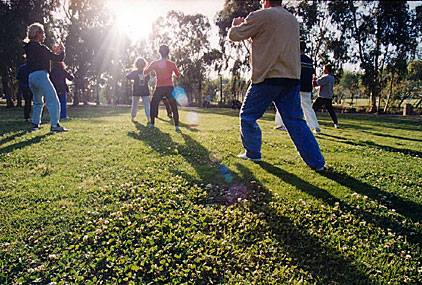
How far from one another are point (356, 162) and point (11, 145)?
6937 mm

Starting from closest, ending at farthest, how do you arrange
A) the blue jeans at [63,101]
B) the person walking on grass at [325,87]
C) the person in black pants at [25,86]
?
the person walking on grass at [325,87] → the person in black pants at [25,86] → the blue jeans at [63,101]

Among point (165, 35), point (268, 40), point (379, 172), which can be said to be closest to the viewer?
point (268, 40)

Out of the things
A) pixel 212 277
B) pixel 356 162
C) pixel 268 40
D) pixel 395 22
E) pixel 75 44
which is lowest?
pixel 212 277

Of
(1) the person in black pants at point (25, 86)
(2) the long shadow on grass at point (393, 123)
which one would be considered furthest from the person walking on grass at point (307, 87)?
(1) the person in black pants at point (25, 86)

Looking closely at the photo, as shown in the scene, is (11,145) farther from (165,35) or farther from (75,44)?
(165,35)

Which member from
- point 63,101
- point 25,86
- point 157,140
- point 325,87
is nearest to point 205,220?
point 157,140

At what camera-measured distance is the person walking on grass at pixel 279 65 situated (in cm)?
503

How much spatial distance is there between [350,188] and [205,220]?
7.25 feet

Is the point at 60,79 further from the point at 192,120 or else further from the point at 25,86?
the point at 192,120

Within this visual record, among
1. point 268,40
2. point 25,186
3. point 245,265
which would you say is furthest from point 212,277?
point 268,40

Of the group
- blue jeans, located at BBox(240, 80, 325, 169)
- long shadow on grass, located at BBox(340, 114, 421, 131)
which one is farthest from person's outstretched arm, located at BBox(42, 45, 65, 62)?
long shadow on grass, located at BBox(340, 114, 421, 131)

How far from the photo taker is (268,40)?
5.05 m

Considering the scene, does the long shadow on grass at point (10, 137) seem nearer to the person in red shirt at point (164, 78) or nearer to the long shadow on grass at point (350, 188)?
the person in red shirt at point (164, 78)

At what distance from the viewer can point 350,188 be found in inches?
180
